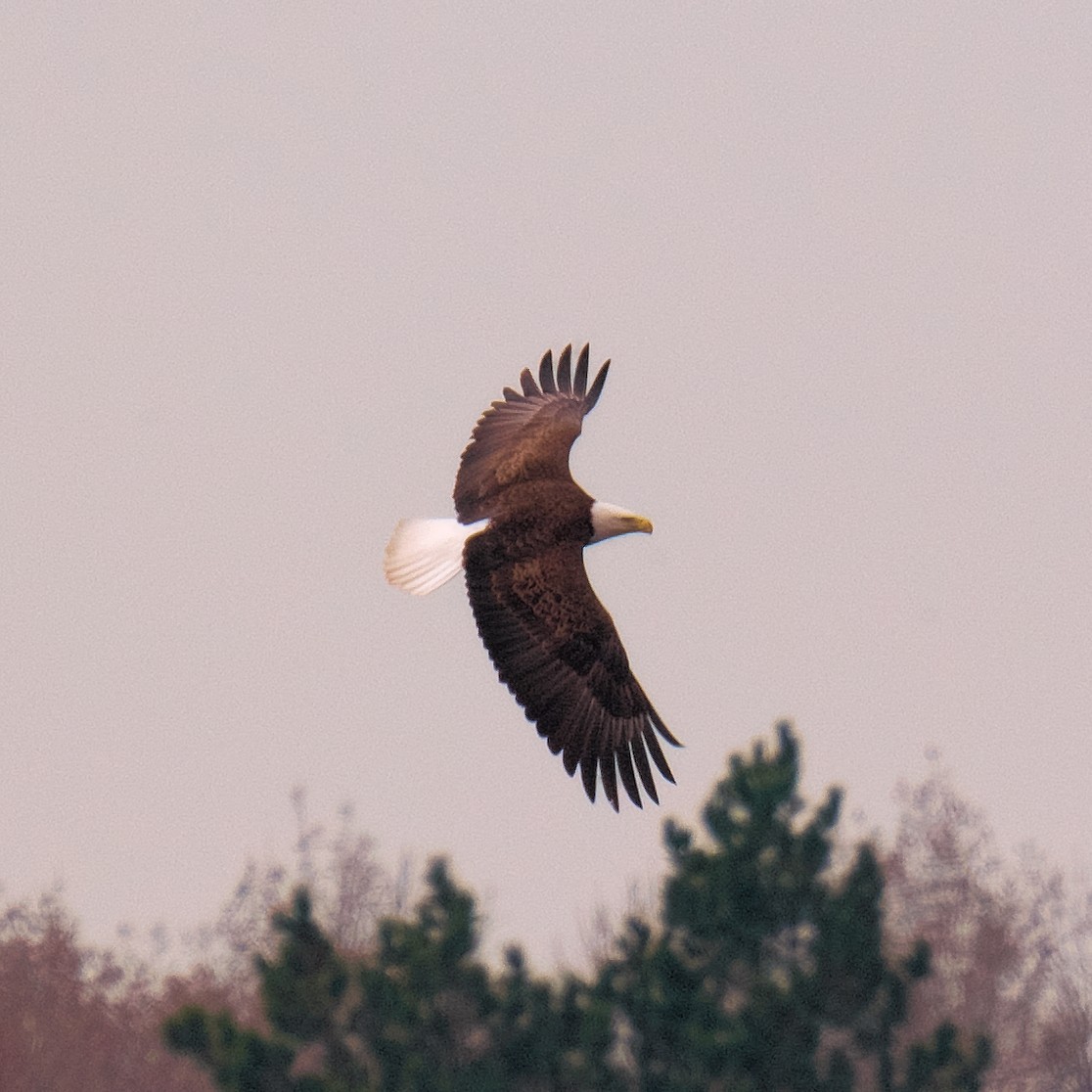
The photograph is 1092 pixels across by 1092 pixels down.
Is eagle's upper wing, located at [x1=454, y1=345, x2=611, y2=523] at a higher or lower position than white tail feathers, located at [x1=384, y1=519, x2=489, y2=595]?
higher

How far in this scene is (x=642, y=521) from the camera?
33.8 ft

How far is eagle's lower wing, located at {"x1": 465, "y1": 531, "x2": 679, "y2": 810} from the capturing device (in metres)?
9.69

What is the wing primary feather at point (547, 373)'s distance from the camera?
486 inches

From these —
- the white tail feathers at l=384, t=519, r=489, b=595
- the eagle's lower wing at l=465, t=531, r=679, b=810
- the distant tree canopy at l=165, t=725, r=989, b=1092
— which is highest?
the distant tree canopy at l=165, t=725, r=989, b=1092

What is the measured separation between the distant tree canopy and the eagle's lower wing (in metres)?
9.35

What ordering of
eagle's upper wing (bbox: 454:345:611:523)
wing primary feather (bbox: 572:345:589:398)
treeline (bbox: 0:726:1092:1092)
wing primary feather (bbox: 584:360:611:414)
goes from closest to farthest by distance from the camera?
eagle's upper wing (bbox: 454:345:611:523) → wing primary feather (bbox: 584:360:611:414) → wing primary feather (bbox: 572:345:589:398) → treeline (bbox: 0:726:1092:1092)

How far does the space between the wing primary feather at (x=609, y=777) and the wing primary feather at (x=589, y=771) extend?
0.11 ft

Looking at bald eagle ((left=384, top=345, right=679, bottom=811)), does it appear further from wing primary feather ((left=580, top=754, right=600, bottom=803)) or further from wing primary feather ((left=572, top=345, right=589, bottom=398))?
wing primary feather ((left=572, top=345, right=589, bottom=398))

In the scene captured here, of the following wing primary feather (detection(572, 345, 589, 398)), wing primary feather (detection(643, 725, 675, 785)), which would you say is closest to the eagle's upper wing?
wing primary feather (detection(572, 345, 589, 398))

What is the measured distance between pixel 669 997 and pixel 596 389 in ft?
29.6

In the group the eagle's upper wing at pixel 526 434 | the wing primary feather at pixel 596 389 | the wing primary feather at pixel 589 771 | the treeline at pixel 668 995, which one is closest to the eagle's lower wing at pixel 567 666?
the wing primary feather at pixel 589 771

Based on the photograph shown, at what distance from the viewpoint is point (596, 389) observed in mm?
12297

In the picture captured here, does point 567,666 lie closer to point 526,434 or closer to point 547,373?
point 526,434

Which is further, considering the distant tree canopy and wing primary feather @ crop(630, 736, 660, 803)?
the distant tree canopy
